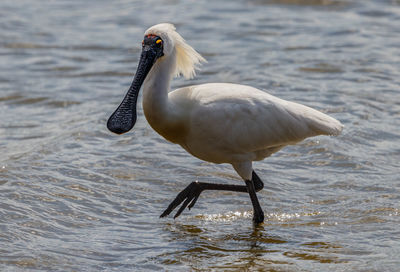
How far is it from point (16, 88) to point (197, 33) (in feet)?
16.2

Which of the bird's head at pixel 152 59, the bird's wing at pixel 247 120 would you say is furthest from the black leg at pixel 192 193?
the bird's head at pixel 152 59

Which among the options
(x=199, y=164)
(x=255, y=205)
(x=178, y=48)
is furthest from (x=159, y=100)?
(x=199, y=164)

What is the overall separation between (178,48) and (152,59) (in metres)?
0.54

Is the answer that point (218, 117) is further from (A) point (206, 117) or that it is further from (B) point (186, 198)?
(B) point (186, 198)

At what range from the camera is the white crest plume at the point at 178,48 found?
6996 mm

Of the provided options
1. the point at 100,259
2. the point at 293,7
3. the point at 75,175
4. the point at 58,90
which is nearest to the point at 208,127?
the point at 100,259

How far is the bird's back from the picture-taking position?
7094 mm

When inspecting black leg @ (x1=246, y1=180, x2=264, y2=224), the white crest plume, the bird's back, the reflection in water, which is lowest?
the reflection in water

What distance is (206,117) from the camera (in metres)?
7.05

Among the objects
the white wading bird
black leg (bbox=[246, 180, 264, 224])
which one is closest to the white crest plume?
the white wading bird

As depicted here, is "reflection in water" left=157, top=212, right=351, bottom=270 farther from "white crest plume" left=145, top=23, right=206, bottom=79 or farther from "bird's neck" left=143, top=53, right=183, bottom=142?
"white crest plume" left=145, top=23, right=206, bottom=79

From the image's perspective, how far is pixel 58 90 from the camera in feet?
39.9

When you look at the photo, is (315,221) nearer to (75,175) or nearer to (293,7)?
(75,175)

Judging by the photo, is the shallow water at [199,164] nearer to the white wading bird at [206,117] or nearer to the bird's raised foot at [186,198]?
the bird's raised foot at [186,198]
